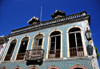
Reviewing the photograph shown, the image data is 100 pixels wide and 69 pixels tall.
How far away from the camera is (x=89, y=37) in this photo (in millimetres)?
6164

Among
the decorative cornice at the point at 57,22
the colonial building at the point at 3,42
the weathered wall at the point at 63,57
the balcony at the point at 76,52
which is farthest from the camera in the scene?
the colonial building at the point at 3,42

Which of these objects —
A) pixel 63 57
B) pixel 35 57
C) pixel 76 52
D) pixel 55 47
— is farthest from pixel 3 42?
pixel 76 52

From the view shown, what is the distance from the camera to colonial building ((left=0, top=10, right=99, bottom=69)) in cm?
660

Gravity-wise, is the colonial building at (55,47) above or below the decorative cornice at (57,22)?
below

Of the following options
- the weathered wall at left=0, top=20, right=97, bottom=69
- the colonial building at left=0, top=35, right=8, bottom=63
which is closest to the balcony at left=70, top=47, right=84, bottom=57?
the weathered wall at left=0, top=20, right=97, bottom=69

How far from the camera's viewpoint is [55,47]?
8352 millimetres

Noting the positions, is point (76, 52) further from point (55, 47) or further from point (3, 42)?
point (3, 42)

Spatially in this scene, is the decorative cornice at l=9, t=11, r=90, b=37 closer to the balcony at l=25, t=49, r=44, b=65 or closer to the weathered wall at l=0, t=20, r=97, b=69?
the weathered wall at l=0, t=20, r=97, b=69

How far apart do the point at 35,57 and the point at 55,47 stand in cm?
215

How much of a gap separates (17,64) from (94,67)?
24.0ft

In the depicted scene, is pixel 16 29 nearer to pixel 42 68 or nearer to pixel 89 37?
pixel 42 68

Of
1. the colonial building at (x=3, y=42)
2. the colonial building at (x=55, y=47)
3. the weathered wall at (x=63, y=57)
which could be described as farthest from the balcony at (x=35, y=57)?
the colonial building at (x=3, y=42)

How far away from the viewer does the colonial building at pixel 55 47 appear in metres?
6.60

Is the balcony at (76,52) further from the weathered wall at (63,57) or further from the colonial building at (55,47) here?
the weathered wall at (63,57)
